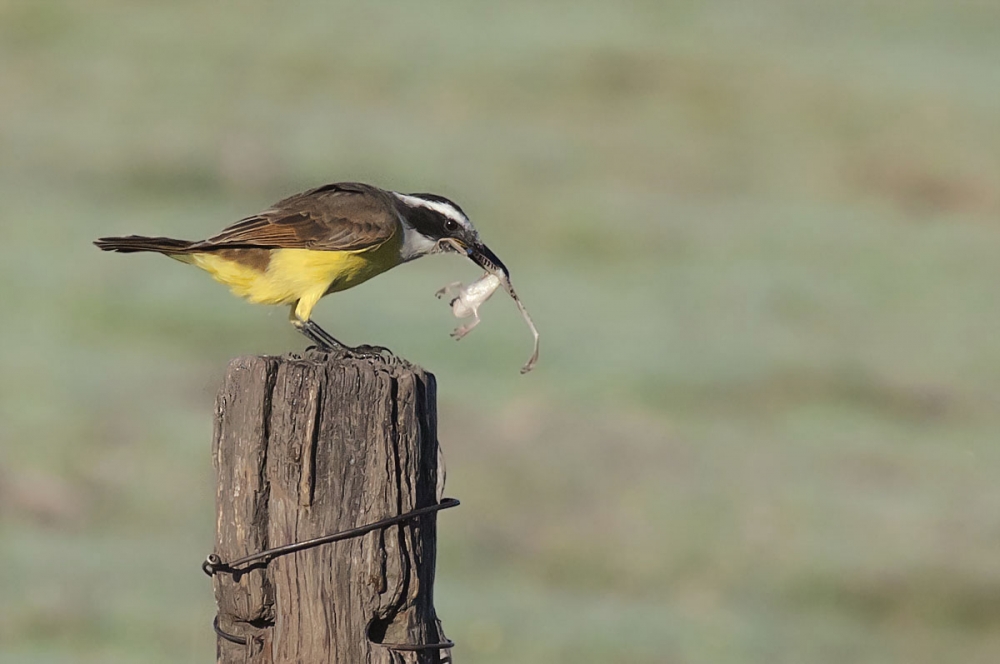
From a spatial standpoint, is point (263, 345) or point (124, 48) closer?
point (263, 345)

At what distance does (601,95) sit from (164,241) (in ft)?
66.6

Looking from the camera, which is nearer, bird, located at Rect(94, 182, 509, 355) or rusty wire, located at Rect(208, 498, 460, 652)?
rusty wire, located at Rect(208, 498, 460, 652)

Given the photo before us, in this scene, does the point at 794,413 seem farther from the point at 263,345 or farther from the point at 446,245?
the point at 446,245

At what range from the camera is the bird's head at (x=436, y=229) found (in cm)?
725

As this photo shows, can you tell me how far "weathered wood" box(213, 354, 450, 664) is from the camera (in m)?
4.64

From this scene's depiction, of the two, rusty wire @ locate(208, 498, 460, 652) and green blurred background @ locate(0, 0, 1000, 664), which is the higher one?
green blurred background @ locate(0, 0, 1000, 664)

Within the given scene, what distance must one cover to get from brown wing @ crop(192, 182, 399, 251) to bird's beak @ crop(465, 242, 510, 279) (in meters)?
0.36

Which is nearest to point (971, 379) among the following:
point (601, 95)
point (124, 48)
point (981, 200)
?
point (981, 200)

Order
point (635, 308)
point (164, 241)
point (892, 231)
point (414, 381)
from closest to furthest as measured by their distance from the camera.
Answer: point (414, 381) < point (164, 241) < point (635, 308) < point (892, 231)

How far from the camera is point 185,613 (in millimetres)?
12211

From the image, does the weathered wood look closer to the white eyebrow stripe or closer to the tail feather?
the tail feather

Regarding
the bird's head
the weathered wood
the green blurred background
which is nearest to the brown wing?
the bird's head

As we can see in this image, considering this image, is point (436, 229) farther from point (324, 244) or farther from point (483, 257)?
point (324, 244)

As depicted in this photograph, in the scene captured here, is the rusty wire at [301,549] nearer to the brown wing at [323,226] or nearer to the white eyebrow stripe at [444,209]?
the brown wing at [323,226]
